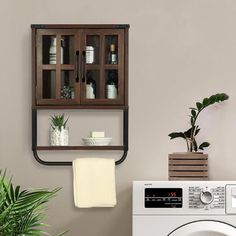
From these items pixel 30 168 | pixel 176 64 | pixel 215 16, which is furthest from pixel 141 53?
pixel 30 168

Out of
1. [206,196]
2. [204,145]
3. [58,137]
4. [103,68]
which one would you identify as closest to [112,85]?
[103,68]

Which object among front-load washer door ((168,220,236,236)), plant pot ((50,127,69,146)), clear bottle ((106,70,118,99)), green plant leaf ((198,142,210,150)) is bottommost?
front-load washer door ((168,220,236,236))

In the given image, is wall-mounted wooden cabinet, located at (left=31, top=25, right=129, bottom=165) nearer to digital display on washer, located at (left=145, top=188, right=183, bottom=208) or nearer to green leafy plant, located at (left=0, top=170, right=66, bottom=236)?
digital display on washer, located at (left=145, top=188, right=183, bottom=208)

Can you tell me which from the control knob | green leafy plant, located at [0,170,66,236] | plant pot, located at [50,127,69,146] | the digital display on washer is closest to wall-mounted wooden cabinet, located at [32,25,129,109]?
plant pot, located at [50,127,69,146]

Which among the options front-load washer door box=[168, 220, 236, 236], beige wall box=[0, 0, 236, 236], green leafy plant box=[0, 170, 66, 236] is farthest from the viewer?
beige wall box=[0, 0, 236, 236]

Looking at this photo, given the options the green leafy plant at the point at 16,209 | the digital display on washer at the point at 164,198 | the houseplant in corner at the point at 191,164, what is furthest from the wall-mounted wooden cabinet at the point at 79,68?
the green leafy plant at the point at 16,209

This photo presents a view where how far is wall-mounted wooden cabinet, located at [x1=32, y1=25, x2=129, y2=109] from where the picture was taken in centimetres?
Answer: 415

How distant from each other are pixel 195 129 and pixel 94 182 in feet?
2.23

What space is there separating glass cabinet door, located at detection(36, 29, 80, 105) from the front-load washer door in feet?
3.38

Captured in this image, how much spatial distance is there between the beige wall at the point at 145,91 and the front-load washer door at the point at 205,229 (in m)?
0.57

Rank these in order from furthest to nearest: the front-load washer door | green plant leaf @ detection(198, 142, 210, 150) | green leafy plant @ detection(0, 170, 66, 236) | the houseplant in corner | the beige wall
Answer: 1. the beige wall
2. green plant leaf @ detection(198, 142, 210, 150)
3. the houseplant in corner
4. the front-load washer door
5. green leafy plant @ detection(0, 170, 66, 236)

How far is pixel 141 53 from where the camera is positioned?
4.23 meters

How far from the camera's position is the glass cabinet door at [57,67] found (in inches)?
163

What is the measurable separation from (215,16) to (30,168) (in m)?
1.46
